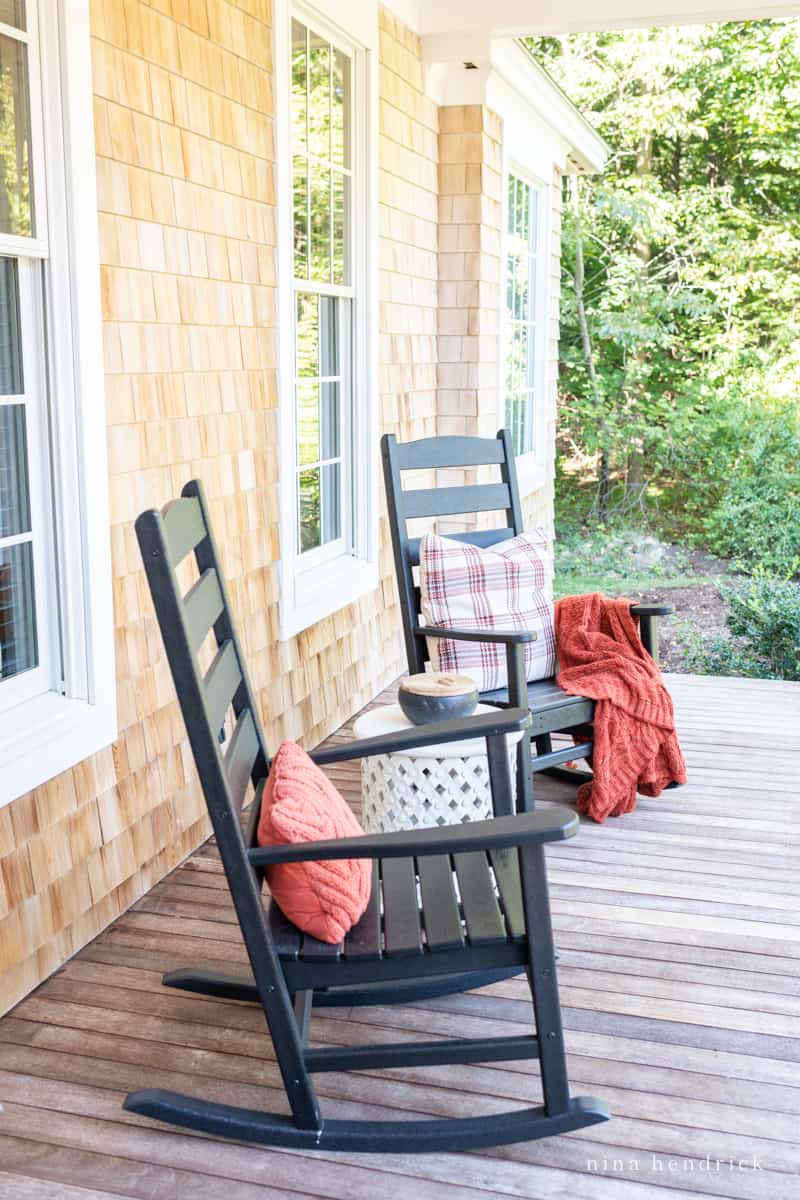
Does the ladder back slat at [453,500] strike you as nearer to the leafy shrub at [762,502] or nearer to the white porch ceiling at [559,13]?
the white porch ceiling at [559,13]

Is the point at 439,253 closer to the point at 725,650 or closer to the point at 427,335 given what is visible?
the point at 427,335

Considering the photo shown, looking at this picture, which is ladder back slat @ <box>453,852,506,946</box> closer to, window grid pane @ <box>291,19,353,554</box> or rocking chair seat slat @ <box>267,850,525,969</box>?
rocking chair seat slat @ <box>267,850,525,969</box>

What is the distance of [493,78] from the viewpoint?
217 inches

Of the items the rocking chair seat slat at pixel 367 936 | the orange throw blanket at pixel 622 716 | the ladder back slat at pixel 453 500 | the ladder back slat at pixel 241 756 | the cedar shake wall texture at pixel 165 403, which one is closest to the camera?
the rocking chair seat slat at pixel 367 936

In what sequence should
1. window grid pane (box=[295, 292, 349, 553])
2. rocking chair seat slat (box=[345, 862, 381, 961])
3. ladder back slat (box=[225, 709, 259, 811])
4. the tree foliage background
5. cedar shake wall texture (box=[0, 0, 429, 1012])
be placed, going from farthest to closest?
1. the tree foliage background
2. window grid pane (box=[295, 292, 349, 553])
3. cedar shake wall texture (box=[0, 0, 429, 1012])
4. ladder back slat (box=[225, 709, 259, 811])
5. rocking chair seat slat (box=[345, 862, 381, 961])

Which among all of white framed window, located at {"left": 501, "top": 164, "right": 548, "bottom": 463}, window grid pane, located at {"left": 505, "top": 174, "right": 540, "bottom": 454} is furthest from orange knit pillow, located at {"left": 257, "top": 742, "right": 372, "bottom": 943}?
white framed window, located at {"left": 501, "top": 164, "right": 548, "bottom": 463}

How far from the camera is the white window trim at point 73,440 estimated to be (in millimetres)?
2570

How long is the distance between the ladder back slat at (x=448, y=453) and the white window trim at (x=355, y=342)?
39cm

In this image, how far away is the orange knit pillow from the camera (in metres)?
2.08

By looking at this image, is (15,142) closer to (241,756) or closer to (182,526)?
(182,526)

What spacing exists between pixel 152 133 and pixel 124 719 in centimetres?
145

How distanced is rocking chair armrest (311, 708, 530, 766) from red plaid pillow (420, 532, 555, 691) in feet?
3.68

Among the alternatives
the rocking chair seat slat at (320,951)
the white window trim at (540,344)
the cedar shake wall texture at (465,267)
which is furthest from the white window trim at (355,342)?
the white window trim at (540,344)

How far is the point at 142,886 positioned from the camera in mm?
3158
